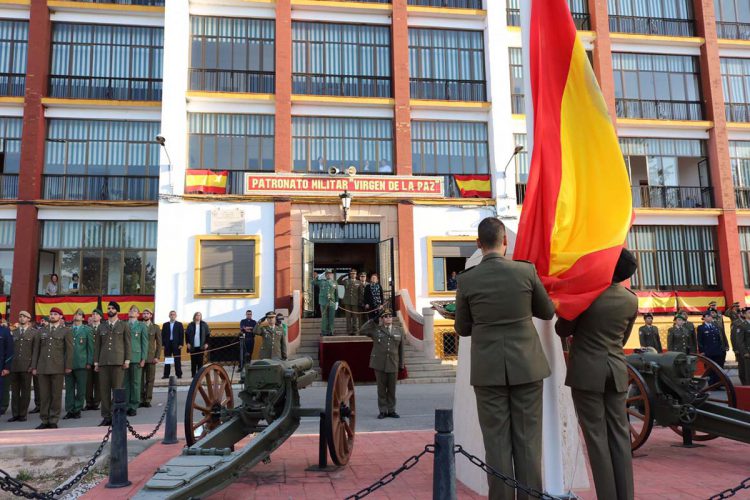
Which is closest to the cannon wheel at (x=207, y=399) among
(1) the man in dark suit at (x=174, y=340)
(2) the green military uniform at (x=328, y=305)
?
(1) the man in dark suit at (x=174, y=340)

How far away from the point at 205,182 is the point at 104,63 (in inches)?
223

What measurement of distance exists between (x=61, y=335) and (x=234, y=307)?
7.85m

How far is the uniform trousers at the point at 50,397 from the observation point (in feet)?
30.3

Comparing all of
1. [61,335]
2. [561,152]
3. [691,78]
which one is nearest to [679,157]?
[691,78]

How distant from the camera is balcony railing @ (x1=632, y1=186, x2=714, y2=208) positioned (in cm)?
2128

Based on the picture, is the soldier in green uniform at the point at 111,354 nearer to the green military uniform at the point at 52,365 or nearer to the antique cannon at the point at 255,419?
the green military uniform at the point at 52,365

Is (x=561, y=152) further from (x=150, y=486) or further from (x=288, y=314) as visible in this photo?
(x=288, y=314)

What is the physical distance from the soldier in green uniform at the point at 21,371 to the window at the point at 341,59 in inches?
475

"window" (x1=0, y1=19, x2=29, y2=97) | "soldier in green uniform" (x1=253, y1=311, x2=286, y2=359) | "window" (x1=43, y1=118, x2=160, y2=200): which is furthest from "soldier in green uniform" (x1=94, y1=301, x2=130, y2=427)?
"window" (x1=0, y1=19, x2=29, y2=97)

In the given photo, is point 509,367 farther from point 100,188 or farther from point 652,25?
point 652,25

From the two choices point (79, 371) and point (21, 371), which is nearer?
point (21, 371)

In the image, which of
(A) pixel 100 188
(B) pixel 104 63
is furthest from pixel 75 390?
(B) pixel 104 63

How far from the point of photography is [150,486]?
11.9ft

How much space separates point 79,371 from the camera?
33.7ft
